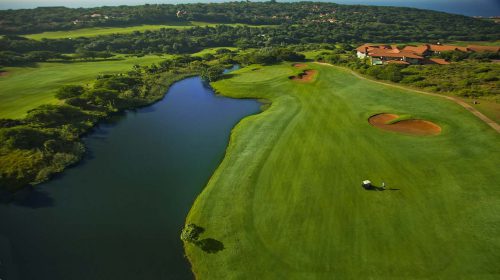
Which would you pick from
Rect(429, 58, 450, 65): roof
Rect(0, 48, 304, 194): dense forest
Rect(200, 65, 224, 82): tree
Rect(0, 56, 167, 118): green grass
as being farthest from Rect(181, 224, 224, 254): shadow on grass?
Rect(429, 58, 450, 65): roof

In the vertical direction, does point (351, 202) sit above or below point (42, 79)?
below

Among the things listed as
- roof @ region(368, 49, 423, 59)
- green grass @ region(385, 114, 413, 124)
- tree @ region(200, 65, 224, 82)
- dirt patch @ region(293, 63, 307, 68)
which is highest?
roof @ region(368, 49, 423, 59)

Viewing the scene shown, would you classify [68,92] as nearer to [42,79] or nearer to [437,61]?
[42,79]

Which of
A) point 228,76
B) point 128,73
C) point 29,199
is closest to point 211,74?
point 228,76

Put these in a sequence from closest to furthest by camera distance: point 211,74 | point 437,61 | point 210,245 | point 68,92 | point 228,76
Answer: point 210,245 < point 68,92 < point 211,74 < point 228,76 < point 437,61

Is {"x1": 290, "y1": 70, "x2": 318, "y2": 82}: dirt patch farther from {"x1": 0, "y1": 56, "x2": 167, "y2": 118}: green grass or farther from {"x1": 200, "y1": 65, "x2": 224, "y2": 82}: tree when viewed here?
{"x1": 0, "y1": 56, "x2": 167, "y2": 118}: green grass

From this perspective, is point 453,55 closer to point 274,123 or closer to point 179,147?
point 274,123
